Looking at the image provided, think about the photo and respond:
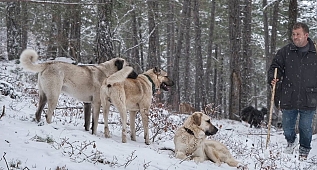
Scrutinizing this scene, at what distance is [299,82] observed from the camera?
6.26 meters

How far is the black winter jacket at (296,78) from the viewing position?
20.3 feet

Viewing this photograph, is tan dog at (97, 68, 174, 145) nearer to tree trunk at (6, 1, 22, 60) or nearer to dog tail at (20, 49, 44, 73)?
dog tail at (20, 49, 44, 73)

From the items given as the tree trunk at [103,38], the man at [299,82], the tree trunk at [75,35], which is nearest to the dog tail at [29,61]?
the tree trunk at [103,38]

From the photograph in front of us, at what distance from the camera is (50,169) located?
360cm

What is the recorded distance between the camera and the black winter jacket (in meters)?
6.18

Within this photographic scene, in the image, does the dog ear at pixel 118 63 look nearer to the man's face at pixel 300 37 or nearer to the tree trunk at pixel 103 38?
the tree trunk at pixel 103 38

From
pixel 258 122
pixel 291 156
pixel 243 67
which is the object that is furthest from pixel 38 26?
pixel 291 156

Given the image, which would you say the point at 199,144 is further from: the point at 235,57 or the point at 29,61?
the point at 235,57

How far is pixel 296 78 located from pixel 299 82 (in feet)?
0.30

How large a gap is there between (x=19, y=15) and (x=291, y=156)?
558 inches

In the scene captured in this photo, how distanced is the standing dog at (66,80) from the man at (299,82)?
9.49ft

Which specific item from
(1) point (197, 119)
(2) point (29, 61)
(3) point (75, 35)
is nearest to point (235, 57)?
(3) point (75, 35)

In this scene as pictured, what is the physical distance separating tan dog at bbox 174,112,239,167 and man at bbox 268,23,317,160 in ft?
5.18

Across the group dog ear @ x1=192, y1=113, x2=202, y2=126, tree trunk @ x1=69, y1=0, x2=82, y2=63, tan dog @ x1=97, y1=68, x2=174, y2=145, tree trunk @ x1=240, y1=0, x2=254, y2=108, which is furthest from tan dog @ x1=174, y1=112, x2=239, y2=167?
tree trunk @ x1=69, y1=0, x2=82, y2=63
